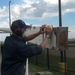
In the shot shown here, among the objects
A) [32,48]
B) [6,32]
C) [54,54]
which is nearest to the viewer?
[32,48]

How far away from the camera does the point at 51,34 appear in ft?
18.5

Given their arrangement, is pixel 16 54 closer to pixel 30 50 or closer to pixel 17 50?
pixel 17 50

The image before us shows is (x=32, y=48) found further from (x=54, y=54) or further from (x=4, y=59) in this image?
(x=54, y=54)

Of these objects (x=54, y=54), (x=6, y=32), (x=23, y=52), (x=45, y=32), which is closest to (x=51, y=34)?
(x=45, y=32)

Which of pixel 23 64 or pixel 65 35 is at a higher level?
pixel 65 35

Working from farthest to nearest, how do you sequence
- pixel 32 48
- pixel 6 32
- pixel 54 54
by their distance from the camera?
pixel 54 54 → pixel 6 32 → pixel 32 48

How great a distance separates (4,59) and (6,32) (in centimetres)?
295

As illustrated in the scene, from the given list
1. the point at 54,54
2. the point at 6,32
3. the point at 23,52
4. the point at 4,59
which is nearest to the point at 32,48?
the point at 23,52

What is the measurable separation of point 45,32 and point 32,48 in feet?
1.13

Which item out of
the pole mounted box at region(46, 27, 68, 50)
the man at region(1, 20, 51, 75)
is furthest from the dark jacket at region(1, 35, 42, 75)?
the pole mounted box at region(46, 27, 68, 50)

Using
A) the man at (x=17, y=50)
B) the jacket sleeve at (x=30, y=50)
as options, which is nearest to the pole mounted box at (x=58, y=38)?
the man at (x=17, y=50)

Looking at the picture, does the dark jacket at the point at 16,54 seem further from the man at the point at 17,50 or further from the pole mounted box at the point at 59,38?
the pole mounted box at the point at 59,38

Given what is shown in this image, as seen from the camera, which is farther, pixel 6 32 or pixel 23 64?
pixel 6 32

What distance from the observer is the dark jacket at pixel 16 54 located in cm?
541
